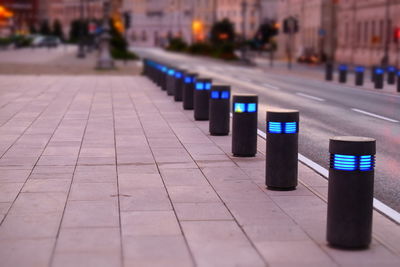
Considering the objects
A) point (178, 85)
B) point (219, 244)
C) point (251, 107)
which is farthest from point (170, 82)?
point (219, 244)

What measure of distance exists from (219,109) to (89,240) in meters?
7.78

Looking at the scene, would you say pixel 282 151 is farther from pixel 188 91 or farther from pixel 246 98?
pixel 188 91

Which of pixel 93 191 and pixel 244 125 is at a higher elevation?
pixel 244 125

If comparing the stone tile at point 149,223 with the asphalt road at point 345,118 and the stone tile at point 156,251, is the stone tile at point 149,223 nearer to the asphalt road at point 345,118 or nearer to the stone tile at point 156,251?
the stone tile at point 156,251

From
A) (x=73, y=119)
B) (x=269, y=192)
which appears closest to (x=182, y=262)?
(x=269, y=192)

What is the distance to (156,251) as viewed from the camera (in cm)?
641

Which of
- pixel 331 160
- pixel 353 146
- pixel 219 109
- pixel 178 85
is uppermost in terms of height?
pixel 353 146

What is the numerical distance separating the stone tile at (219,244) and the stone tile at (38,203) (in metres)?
1.50

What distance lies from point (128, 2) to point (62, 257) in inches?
6791

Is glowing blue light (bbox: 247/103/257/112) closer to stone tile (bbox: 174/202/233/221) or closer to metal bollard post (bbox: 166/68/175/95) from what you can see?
stone tile (bbox: 174/202/233/221)

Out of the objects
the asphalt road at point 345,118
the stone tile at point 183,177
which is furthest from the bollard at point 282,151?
the asphalt road at point 345,118

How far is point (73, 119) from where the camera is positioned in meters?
17.7

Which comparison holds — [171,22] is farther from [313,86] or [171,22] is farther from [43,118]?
[43,118]

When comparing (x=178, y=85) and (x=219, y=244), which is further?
(x=178, y=85)
